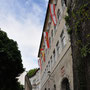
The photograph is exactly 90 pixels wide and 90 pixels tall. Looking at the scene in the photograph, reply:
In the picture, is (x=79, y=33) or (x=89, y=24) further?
(x=79, y=33)

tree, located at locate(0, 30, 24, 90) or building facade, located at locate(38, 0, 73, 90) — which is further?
tree, located at locate(0, 30, 24, 90)

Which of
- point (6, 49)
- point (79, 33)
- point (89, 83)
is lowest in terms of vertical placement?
point (89, 83)

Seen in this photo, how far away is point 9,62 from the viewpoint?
58.6ft

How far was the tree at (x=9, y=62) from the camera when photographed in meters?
17.5

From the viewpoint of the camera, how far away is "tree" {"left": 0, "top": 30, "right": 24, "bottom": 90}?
687 inches

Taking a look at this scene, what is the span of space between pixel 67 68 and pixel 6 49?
8437 mm

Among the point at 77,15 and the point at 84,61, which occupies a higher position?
the point at 77,15

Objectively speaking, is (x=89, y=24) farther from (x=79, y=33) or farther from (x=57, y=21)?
(x=57, y=21)

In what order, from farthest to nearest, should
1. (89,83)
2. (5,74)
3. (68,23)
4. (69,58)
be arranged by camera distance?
1. (5,74)
2. (69,58)
3. (68,23)
4. (89,83)

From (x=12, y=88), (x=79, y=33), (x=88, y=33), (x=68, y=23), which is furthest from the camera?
(x=12, y=88)

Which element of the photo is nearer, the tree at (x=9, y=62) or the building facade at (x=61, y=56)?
the building facade at (x=61, y=56)

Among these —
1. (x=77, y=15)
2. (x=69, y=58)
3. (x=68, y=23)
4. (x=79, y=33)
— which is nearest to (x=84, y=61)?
(x=79, y=33)

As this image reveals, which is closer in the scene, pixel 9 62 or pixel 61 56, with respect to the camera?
pixel 61 56

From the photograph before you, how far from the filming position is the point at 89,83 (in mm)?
6895
